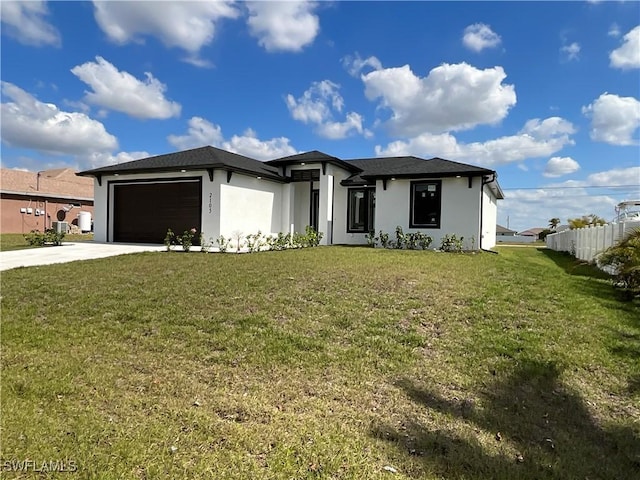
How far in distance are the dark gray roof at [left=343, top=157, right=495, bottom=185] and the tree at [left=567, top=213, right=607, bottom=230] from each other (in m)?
9.19

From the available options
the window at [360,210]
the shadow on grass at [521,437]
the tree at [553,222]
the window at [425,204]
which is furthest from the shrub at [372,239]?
the tree at [553,222]

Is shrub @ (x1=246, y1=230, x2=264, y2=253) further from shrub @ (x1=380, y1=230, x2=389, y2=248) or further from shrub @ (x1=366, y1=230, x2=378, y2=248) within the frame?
shrub @ (x1=380, y1=230, x2=389, y2=248)

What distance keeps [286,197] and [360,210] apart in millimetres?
3450

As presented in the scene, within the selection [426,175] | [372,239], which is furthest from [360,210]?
[426,175]

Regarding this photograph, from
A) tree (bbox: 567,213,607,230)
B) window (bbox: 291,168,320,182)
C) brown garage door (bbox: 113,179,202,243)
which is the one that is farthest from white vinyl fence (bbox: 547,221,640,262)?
brown garage door (bbox: 113,179,202,243)

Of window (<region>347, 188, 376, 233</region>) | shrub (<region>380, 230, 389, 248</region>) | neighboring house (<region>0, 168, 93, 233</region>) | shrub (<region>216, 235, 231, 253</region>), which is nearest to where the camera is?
shrub (<region>216, 235, 231, 253</region>)

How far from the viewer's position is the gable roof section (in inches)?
658

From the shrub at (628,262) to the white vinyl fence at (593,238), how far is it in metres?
1.48

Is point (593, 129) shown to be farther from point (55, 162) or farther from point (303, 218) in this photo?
point (55, 162)

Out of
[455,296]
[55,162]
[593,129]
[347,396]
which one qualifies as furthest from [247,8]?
[55,162]

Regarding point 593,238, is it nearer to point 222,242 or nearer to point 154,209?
point 222,242

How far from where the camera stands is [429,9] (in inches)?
431

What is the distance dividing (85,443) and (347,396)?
211 cm

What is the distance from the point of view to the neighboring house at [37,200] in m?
25.5
